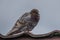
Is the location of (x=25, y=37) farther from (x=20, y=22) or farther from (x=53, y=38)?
(x=20, y=22)

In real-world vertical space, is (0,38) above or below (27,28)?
below

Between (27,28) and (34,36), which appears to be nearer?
(34,36)

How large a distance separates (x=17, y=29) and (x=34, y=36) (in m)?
1.78

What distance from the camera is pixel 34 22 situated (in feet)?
22.8

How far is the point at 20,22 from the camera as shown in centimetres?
700

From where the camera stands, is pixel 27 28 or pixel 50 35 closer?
pixel 50 35

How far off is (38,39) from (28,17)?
220 centimetres

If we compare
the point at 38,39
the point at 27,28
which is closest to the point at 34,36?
the point at 38,39

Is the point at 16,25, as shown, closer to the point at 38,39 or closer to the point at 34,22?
the point at 34,22

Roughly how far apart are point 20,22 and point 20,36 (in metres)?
2.07

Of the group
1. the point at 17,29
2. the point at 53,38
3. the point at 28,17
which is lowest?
the point at 53,38

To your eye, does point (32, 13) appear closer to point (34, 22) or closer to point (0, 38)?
point (34, 22)

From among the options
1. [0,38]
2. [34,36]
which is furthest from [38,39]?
[0,38]

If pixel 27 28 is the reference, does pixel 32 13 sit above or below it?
above
